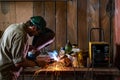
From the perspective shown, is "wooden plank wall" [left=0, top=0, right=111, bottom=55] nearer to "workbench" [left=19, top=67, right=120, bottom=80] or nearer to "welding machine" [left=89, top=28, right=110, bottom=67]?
"welding machine" [left=89, top=28, right=110, bottom=67]

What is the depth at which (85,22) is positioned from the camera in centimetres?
391

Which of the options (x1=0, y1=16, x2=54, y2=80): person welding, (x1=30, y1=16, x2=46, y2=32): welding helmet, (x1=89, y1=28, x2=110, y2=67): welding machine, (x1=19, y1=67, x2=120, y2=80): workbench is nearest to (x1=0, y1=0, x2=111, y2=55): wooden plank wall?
(x1=89, y1=28, x2=110, y2=67): welding machine

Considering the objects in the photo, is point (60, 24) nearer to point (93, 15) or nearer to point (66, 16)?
point (66, 16)

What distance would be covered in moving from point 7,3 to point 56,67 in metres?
1.02

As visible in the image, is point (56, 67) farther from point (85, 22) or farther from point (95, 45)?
point (85, 22)

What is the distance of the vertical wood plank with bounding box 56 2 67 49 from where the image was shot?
12.8 feet

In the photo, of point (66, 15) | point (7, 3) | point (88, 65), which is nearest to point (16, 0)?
point (7, 3)

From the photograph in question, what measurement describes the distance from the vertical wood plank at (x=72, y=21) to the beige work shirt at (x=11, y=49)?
96cm

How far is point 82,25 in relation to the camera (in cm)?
392

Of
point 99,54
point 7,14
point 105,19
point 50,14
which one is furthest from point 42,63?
point 105,19

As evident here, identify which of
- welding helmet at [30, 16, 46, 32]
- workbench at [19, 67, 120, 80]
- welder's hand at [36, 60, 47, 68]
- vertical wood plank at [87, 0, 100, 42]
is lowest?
workbench at [19, 67, 120, 80]

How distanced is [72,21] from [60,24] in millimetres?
149

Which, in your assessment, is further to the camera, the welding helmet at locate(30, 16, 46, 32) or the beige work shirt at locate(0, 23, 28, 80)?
the welding helmet at locate(30, 16, 46, 32)

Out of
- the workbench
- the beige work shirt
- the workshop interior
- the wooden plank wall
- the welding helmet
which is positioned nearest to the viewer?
the beige work shirt
